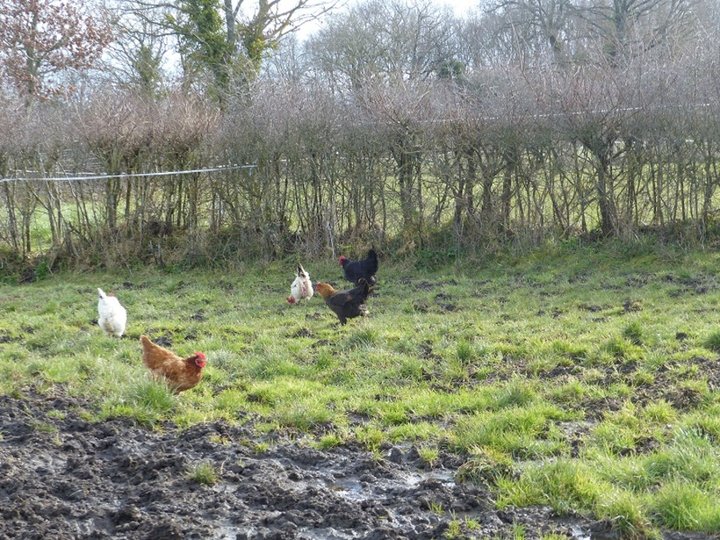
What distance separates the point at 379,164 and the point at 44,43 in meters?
18.7

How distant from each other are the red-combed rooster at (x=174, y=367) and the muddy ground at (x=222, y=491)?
33.2 inches

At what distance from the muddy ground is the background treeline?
10.6m

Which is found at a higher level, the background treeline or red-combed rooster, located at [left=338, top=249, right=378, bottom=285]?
the background treeline

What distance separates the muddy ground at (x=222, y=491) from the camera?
14.7ft

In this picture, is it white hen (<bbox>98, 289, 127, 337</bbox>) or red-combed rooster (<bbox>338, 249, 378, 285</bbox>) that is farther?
red-combed rooster (<bbox>338, 249, 378, 285</bbox>)

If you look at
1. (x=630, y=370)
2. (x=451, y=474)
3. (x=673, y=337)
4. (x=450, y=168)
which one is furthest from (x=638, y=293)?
(x=451, y=474)

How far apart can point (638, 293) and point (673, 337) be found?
10.4 ft

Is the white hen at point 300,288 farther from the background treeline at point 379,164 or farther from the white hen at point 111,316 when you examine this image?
the background treeline at point 379,164

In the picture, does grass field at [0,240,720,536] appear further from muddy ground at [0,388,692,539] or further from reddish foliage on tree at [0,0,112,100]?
reddish foliage on tree at [0,0,112,100]

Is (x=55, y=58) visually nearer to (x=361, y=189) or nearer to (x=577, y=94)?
(x=361, y=189)

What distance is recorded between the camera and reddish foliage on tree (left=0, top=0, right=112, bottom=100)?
27969 mm

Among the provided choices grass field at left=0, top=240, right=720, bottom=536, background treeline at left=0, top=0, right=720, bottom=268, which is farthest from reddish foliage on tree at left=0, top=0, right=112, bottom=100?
grass field at left=0, top=240, right=720, bottom=536

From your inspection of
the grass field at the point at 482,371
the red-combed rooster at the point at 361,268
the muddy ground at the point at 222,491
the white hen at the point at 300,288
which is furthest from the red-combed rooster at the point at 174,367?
the red-combed rooster at the point at 361,268

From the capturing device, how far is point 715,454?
5121 mm
